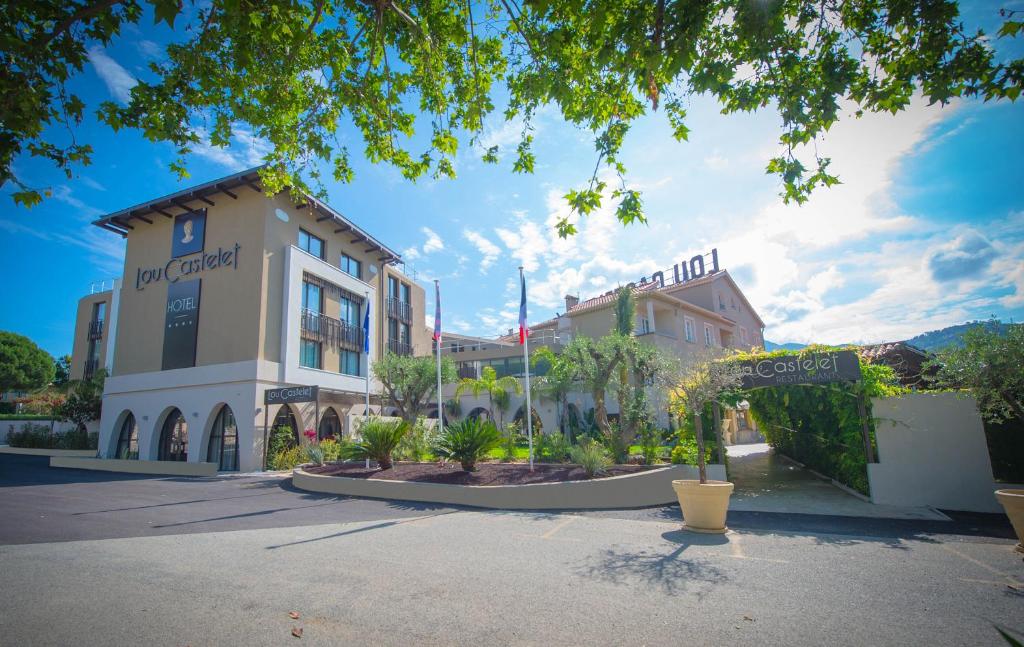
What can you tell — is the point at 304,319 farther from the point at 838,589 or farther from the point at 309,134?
the point at 838,589

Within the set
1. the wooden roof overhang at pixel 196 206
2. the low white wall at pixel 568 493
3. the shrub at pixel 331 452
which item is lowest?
the low white wall at pixel 568 493

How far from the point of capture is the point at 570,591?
4867 millimetres

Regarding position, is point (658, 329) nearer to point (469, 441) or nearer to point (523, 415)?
point (523, 415)

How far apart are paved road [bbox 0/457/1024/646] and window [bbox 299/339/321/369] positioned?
1595cm

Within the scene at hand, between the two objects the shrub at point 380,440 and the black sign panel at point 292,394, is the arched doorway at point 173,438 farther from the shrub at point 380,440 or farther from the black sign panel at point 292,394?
the shrub at point 380,440

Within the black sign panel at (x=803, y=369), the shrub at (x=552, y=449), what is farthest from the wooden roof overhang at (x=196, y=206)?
the black sign panel at (x=803, y=369)

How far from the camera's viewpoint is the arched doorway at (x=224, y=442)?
72.2 feet

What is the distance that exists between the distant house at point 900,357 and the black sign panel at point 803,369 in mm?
717

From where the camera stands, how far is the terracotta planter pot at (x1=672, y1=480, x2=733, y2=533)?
759 centimetres

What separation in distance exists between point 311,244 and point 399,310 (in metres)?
9.15

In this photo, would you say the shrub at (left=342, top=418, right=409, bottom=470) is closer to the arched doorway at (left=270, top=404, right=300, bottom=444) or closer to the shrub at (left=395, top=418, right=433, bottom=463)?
the shrub at (left=395, top=418, right=433, bottom=463)

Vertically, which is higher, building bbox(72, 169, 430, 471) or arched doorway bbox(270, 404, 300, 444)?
building bbox(72, 169, 430, 471)

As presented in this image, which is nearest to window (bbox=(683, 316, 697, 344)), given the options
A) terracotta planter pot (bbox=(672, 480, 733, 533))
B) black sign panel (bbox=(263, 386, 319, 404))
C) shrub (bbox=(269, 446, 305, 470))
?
black sign panel (bbox=(263, 386, 319, 404))

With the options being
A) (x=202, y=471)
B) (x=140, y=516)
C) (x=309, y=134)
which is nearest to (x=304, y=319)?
(x=202, y=471)
